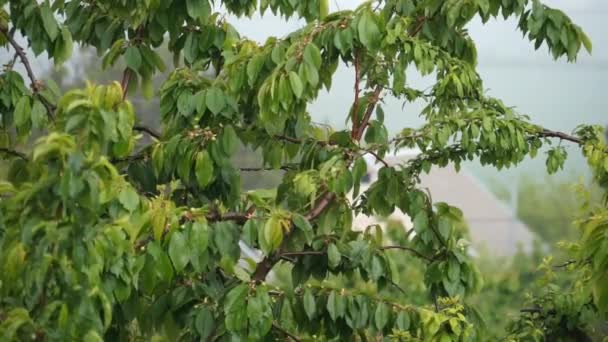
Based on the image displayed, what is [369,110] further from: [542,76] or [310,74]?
[542,76]

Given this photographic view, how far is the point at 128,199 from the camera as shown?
243cm

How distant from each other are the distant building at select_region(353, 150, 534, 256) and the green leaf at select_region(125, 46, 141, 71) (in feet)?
11.0

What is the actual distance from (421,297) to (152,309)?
3722 millimetres

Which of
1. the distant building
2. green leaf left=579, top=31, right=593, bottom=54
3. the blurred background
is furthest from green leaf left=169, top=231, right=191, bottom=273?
the distant building

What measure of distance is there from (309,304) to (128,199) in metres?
0.78

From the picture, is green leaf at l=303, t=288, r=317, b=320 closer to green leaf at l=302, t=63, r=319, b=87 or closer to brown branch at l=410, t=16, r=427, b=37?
green leaf at l=302, t=63, r=319, b=87

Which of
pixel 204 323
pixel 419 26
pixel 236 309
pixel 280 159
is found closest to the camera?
pixel 236 309

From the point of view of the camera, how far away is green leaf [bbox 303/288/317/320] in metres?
3.04

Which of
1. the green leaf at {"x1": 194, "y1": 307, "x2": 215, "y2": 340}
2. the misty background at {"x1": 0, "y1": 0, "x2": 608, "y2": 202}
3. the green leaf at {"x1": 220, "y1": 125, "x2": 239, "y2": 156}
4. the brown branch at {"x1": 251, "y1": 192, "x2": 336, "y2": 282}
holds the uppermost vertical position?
the misty background at {"x1": 0, "y1": 0, "x2": 608, "y2": 202}

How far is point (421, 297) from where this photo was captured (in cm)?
656

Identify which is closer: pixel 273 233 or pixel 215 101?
pixel 273 233

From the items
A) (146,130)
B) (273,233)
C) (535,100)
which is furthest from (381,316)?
(535,100)

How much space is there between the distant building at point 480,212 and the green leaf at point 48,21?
3.68 m

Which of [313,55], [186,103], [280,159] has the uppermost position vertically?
[313,55]
